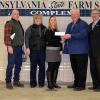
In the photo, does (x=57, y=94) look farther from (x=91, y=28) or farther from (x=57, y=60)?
(x=91, y=28)

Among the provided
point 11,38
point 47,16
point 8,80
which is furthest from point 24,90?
point 47,16

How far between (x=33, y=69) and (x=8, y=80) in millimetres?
550

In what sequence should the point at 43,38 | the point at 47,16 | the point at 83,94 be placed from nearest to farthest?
the point at 83,94
the point at 43,38
the point at 47,16

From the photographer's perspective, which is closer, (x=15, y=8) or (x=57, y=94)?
(x=57, y=94)

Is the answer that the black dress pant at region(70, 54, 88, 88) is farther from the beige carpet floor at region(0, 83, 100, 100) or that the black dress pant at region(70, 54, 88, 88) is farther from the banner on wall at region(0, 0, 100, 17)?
the banner on wall at region(0, 0, 100, 17)

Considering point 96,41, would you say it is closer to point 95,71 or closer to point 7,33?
point 95,71

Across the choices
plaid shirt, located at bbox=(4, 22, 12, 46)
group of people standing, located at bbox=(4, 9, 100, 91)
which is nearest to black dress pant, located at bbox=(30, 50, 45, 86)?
group of people standing, located at bbox=(4, 9, 100, 91)

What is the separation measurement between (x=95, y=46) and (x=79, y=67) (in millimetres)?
523

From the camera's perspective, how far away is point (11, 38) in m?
8.24

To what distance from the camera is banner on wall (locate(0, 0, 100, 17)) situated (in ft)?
29.2

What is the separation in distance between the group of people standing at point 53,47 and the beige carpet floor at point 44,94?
7.7 inches

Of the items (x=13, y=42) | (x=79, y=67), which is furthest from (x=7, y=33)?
(x=79, y=67)

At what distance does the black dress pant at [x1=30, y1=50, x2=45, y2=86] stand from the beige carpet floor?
0.23 metres

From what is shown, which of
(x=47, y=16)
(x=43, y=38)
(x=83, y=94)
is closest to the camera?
(x=83, y=94)
